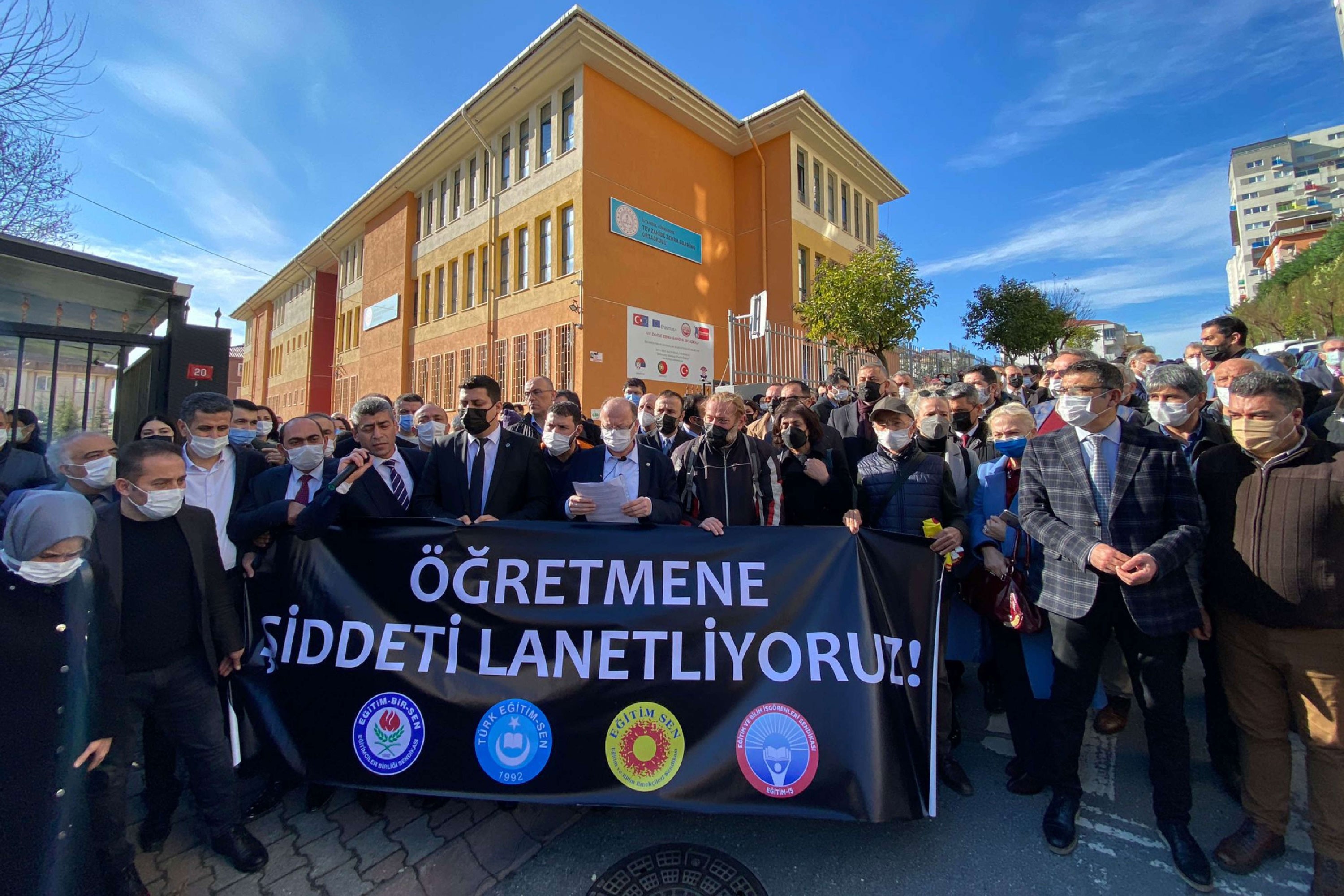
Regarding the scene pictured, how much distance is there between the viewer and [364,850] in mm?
2576

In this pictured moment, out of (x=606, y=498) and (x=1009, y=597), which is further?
(x=606, y=498)

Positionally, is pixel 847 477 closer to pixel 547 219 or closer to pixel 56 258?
pixel 56 258

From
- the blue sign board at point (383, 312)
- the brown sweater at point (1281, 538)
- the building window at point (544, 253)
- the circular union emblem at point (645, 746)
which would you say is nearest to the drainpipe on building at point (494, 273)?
the building window at point (544, 253)

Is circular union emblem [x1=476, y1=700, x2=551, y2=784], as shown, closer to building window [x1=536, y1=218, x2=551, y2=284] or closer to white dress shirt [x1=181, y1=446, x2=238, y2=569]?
white dress shirt [x1=181, y1=446, x2=238, y2=569]

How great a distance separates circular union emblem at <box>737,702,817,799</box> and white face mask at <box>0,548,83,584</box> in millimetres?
Answer: 2650

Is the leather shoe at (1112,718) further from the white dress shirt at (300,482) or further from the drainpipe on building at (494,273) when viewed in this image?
the drainpipe on building at (494,273)

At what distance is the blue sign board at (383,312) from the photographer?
79.0ft

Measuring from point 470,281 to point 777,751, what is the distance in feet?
69.4

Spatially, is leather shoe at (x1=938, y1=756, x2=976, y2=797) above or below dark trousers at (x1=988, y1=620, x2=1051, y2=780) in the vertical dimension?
below

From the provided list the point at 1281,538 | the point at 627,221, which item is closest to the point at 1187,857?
the point at 1281,538

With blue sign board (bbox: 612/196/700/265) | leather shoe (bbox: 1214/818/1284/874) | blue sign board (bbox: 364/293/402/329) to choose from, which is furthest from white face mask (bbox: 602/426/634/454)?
blue sign board (bbox: 364/293/402/329)

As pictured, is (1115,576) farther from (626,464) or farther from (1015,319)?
(1015,319)

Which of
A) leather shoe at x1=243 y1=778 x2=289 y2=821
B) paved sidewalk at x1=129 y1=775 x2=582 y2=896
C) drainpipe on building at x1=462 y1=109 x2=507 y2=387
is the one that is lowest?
paved sidewalk at x1=129 y1=775 x2=582 y2=896

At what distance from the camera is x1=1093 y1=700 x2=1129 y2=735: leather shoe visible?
135 inches
